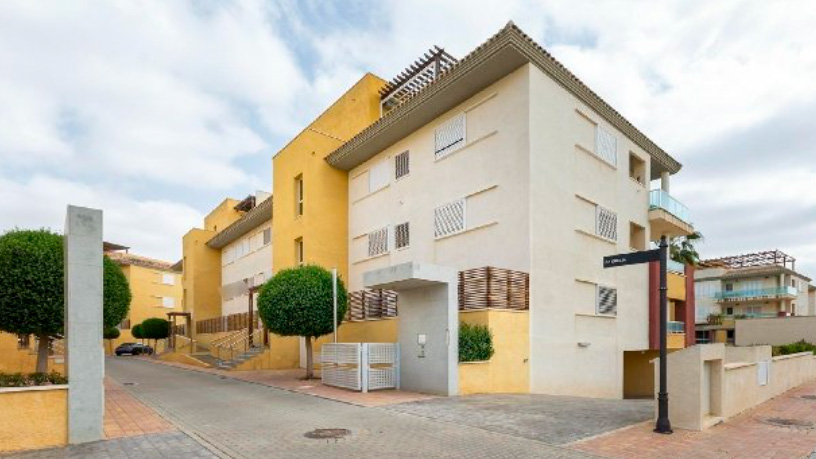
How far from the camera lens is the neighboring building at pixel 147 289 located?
55562mm

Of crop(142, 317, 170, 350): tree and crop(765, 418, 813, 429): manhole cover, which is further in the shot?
crop(142, 317, 170, 350): tree

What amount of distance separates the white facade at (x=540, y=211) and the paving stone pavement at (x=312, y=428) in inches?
259

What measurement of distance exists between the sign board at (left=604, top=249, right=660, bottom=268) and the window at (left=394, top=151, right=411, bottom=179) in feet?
38.6

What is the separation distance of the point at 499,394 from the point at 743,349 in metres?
6.29

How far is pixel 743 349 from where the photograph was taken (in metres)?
Answer: 12.9

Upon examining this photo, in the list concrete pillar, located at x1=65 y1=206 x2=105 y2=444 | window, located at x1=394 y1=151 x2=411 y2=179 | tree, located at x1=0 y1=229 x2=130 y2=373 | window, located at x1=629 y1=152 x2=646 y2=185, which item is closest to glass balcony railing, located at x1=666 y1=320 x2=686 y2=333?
window, located at x1=629 y1=152 x2=646 y2=185

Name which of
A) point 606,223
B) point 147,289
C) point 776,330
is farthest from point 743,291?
point 147,289

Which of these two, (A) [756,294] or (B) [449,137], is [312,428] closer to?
(B) [449,137]

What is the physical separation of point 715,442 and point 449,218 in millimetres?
11481

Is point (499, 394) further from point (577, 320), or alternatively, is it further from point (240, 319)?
point (240, 319)

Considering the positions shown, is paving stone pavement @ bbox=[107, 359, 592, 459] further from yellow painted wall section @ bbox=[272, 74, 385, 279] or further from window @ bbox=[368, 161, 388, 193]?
window @ bbox=[368, 161, 388, 193]

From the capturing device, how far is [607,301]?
18984 mm

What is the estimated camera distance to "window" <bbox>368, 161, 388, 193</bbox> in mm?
22031

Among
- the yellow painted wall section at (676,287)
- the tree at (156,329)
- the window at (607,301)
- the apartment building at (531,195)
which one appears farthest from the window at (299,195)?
the tree at (156,329)
